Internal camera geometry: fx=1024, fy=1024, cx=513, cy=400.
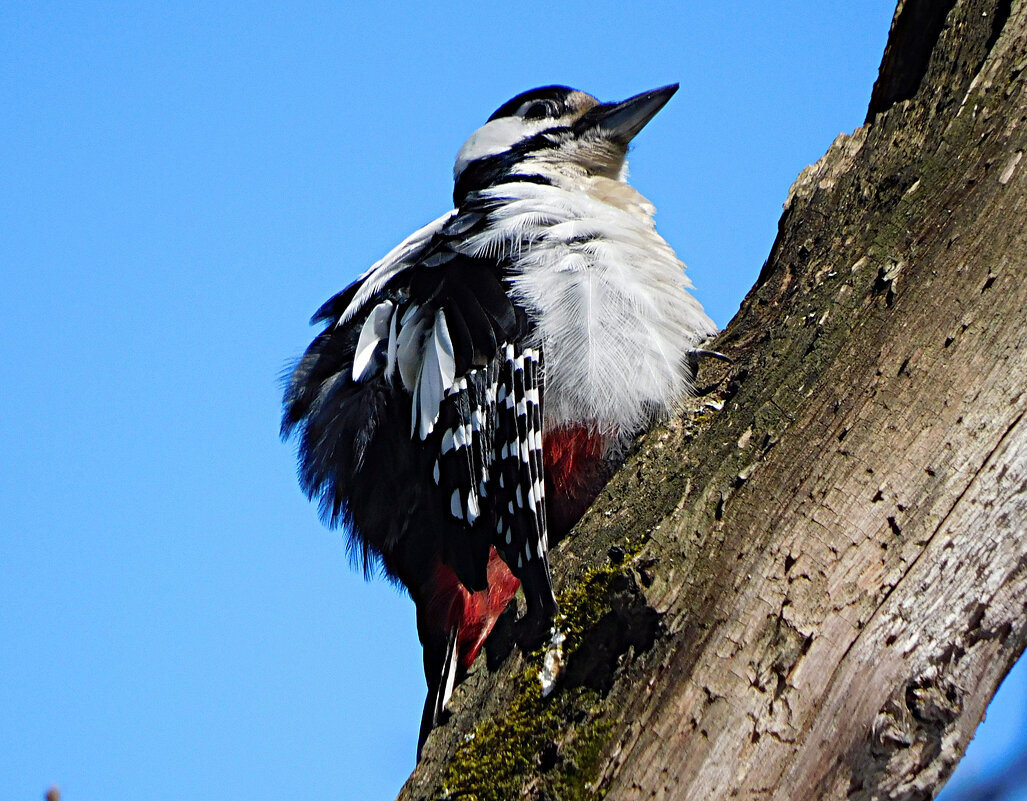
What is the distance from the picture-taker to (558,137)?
4535mm

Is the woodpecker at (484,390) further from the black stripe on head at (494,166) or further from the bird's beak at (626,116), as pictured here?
the bird's beak at (626,116)

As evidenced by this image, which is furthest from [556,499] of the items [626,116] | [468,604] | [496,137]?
[496,137]

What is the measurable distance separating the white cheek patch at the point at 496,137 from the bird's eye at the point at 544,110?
0.03m

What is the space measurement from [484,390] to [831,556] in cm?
141

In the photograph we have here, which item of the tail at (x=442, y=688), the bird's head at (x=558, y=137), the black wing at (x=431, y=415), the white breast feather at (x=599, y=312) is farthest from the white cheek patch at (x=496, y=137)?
the tail at (x=442, y=688)

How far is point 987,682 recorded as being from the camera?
1.89 m

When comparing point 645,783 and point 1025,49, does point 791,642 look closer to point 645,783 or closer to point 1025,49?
point 645,783

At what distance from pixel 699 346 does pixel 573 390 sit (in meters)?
0.41

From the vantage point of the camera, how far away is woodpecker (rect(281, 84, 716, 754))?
308 centimetres

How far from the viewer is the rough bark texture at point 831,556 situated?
6.04 feet

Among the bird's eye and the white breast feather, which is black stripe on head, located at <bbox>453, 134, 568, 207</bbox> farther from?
the white breast feather

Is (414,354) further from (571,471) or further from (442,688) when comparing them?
(442,688)

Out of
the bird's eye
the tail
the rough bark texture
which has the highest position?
the bird's eye

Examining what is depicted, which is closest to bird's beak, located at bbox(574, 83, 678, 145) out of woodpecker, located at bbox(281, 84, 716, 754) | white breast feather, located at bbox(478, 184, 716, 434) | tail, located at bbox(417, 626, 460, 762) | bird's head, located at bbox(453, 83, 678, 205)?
bird's head, located at bbox(453, 83, 678, 205)
